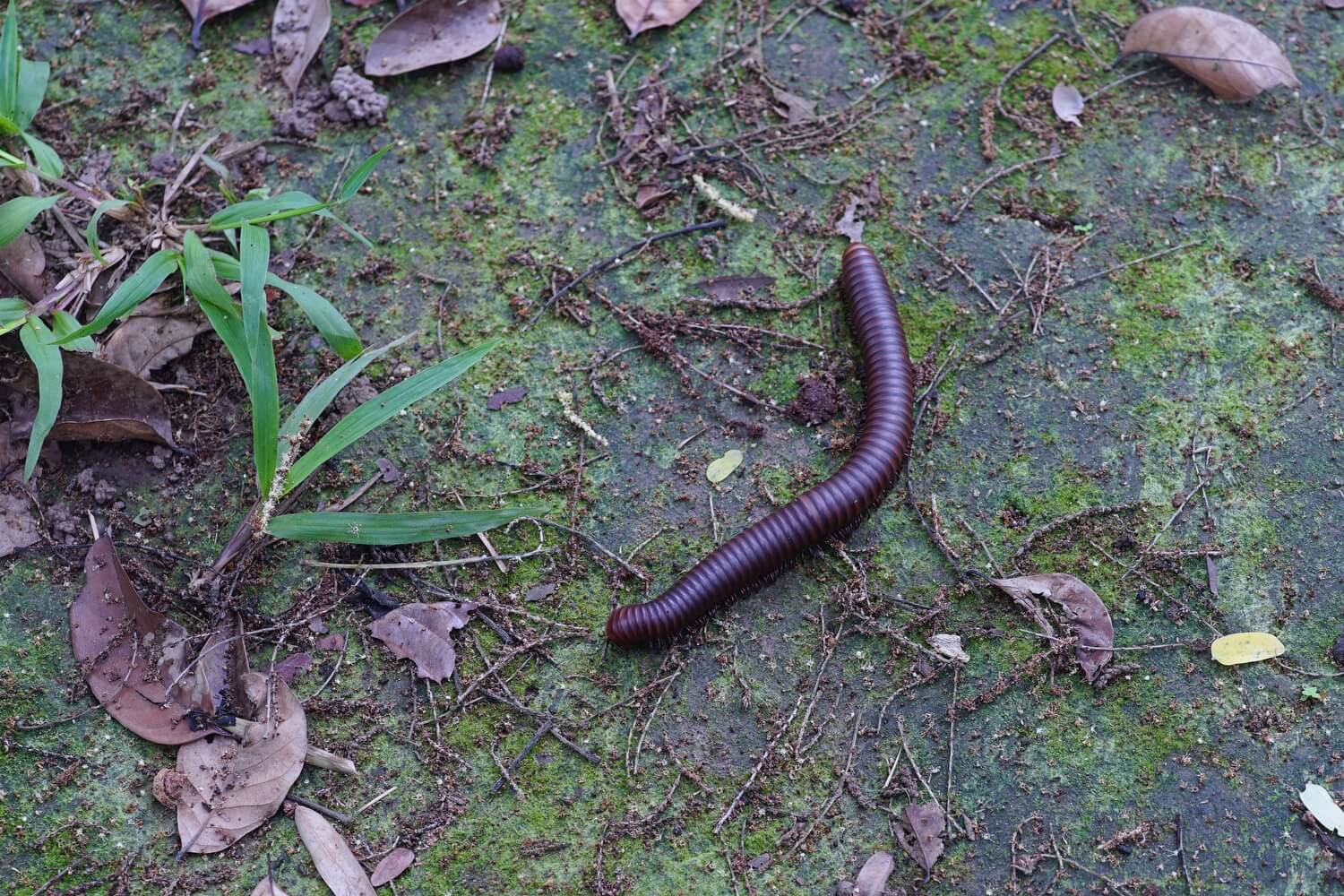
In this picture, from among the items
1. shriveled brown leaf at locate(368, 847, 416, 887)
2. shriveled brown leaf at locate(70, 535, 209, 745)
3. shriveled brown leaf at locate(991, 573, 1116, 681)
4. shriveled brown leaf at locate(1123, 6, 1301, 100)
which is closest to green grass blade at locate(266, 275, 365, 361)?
shriveled brown leaf at locate(70, 535, 209, 745)

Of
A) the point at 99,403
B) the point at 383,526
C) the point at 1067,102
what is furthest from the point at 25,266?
the point at 1067,102

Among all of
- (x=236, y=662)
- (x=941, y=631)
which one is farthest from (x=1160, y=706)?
(x=236, y=662)

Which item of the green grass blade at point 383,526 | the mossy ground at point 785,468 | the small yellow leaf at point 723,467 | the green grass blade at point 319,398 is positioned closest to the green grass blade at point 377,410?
the green grass blade at point 319,398

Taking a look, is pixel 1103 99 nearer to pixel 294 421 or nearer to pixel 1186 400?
pixel 1186 400

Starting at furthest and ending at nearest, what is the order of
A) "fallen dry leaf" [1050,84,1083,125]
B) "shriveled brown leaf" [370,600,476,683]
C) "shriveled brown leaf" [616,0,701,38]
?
"shriveled brown leaf" [616,0,701,38]
"fallen dry leaf" [1050,84,1083,125]
"shriveled brown leaf" [370,600,476,683]

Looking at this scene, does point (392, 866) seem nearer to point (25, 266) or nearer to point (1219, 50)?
point (25, 266)

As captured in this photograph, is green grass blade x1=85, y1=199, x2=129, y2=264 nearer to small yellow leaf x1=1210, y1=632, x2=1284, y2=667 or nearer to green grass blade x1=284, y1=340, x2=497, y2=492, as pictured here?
green grass blade x1=284, y1=340, x2=497, y2=492
